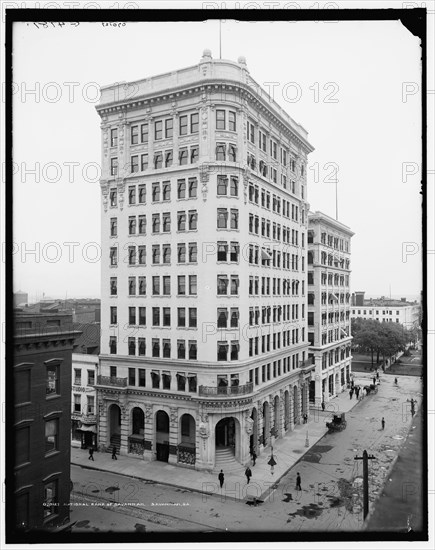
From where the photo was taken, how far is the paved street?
45.9 ft

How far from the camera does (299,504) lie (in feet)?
54.5

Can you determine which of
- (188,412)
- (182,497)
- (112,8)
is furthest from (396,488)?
(112,8)

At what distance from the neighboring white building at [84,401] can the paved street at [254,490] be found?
0.95m

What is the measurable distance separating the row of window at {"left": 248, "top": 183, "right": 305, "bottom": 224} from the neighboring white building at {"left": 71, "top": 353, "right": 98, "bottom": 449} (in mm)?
11557

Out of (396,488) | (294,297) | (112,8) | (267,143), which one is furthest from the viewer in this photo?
(294,297)

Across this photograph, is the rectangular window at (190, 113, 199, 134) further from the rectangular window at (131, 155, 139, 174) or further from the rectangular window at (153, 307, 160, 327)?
the rectangular window at (153, 307, 160, 327)

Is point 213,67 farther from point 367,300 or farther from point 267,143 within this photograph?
point 367,300

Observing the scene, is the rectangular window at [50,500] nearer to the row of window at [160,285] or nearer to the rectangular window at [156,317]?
the rectangular window at [156,317]

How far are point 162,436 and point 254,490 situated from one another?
18.1ft

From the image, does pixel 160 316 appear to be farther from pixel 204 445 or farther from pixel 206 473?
pixel 206 473

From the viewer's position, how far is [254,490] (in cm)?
1792

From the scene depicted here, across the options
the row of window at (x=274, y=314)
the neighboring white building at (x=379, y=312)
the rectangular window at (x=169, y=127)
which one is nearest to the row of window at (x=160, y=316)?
the row of window at (x=274, y=314)

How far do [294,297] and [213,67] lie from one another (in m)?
15.1

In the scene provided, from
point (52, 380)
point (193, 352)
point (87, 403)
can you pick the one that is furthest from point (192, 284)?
point (87, 403)
